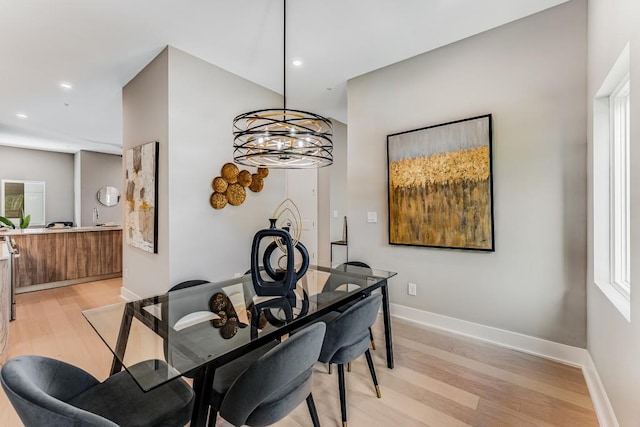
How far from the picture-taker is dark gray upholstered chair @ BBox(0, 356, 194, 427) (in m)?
0.86

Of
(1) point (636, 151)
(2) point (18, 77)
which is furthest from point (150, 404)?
(2) point (18, 77)

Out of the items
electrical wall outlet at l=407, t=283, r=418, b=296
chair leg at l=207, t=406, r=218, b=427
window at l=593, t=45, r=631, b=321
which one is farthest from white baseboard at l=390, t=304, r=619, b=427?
chair leg at l=207, t=406, r=218, b=427

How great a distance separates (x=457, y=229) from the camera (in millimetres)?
2801

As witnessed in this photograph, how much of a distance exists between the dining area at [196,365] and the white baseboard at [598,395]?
4.36 feet

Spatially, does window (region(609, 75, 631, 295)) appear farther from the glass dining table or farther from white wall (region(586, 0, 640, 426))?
the glass dining table

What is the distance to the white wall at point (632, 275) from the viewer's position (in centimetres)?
129

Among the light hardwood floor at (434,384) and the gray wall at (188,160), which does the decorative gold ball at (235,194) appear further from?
the light hardwood floor at (434,384)

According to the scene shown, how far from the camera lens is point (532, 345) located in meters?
2.48

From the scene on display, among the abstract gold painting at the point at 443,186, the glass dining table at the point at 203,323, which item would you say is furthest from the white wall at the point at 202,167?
the abstract gold painting at the point at 443,186

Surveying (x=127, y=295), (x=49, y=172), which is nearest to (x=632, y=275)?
(x=127, y=295)

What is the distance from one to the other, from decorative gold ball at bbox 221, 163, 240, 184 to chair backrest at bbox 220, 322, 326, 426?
104 inches

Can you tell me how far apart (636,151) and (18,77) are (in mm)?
5698

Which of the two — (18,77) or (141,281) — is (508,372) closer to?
(141,281)

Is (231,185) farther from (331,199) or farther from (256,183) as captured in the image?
(331,199)
